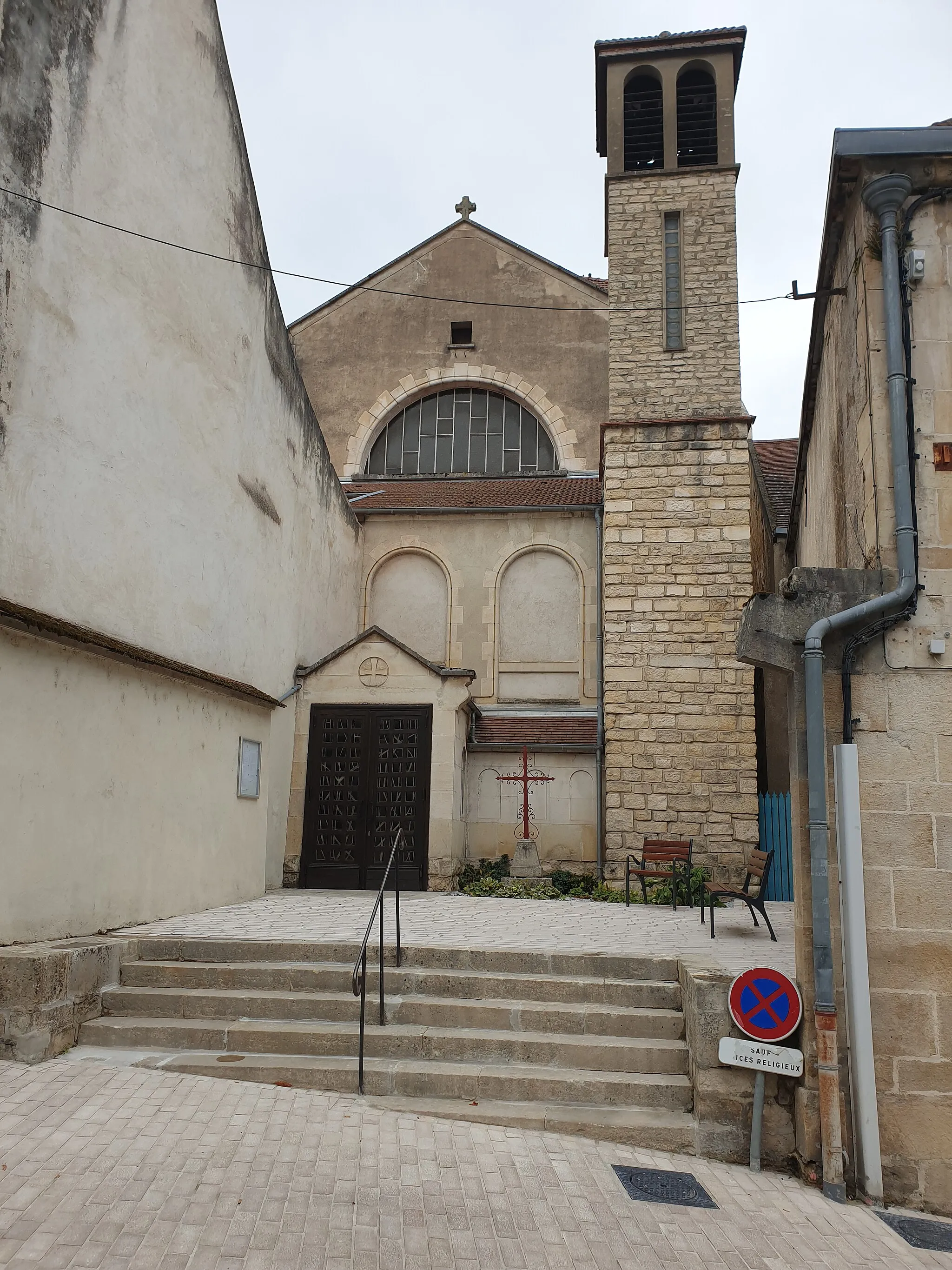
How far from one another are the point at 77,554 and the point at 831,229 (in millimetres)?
6339

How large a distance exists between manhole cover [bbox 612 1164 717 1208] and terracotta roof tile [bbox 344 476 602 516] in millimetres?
11812

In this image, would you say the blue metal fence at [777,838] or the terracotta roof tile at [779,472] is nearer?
the blue metal fence at [777,838]

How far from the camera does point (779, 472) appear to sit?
66.1ft

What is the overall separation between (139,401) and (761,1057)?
25.3 feet

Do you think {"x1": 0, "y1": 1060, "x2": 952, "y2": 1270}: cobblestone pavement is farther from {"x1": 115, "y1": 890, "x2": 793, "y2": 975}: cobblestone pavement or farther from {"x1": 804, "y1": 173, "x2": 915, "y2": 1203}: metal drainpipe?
{"x1": 115, "y1": 890, "x2": 793, "y2": 975}: cobblestone pavement

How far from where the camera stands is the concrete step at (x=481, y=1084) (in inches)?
227

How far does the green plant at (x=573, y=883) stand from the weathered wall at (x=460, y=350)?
7.85m

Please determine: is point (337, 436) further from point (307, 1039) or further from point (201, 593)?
point (307, 1039)

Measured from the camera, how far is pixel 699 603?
13867 mm

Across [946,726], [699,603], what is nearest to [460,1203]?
[946,726]

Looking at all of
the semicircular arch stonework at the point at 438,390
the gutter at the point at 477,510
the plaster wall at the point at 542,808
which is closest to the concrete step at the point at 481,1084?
the plaster wall at the point at 542,808

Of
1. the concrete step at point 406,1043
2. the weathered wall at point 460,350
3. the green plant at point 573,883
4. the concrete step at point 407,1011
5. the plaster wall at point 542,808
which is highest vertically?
the weathered wall at point 460,350

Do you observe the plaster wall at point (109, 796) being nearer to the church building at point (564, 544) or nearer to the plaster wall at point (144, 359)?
the plaster wall at point (144, 359)

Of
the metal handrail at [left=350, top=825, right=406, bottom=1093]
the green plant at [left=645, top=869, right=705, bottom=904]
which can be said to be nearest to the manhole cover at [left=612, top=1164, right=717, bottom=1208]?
the metal handrail at [left=350, top=825, right=406, bottom=1093]
